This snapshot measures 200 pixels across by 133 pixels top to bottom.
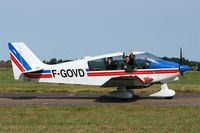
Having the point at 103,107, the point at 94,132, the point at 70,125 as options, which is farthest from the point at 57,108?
the point at 94,132

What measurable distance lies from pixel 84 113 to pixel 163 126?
11.6 ft

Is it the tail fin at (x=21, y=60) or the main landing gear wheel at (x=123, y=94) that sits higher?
the tail fin at (x=21, y=60)

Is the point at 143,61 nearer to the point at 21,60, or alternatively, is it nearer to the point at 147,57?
the point at 147,57

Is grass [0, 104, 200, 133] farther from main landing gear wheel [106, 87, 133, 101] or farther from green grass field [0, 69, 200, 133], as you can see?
main landing gear wheel [106, 87, 133, 101]

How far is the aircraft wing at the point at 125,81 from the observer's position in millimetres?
18109

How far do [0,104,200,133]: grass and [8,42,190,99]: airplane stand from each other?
12.4ft

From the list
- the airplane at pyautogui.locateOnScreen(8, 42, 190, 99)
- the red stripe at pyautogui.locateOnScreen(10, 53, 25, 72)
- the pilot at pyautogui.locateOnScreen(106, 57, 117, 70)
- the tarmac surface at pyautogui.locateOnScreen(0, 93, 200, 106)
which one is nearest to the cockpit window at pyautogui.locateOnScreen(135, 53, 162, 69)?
the airplane at pyautogui.locateOnScreen(8, 42, 190, 99)

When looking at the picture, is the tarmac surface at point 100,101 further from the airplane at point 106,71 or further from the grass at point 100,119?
the grass at point 100,119

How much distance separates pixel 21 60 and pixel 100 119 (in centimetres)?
896

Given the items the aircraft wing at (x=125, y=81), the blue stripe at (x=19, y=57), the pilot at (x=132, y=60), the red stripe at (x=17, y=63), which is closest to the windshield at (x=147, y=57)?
the pilot at (x=132, y=60)

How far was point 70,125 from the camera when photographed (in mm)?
11219

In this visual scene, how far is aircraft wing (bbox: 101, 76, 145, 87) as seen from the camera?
18.1 metres

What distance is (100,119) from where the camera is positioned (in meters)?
12.3

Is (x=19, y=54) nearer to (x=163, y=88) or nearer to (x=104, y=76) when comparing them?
(x=104, y=76)
